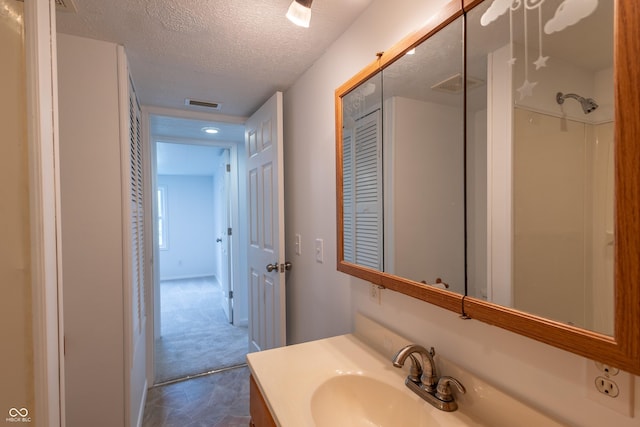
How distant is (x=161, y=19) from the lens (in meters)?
1.26

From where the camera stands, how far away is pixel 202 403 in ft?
6.91

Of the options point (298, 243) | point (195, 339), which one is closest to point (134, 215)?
point (298, 243)

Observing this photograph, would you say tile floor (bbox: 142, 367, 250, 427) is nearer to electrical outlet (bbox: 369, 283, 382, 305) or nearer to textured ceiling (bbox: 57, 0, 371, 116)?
electrical outlet (bbox: 369, 283, 382, 305)

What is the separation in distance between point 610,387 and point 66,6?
2.03 meters

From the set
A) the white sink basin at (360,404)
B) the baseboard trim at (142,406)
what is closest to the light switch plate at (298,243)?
the white sink basin at (360,404)

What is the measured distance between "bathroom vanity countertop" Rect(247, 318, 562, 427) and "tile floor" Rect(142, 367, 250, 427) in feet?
4.03

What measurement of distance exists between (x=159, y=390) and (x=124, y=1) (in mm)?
2482

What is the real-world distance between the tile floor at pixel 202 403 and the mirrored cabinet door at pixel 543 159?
1963 mm

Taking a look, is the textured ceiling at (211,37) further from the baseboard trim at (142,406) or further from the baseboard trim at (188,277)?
the baseboard trim at (188,277)

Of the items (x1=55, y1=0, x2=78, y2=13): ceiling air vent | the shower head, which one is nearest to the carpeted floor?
(x1=55, y1=0, x2=78, y2=13): ceiling air vent

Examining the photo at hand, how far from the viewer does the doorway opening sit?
109 inches

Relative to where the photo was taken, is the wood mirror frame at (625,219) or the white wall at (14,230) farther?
the white wall at (14,230)

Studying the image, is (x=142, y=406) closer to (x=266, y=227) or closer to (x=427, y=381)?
(x=266, y=227)

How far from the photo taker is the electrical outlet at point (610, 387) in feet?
1.74
